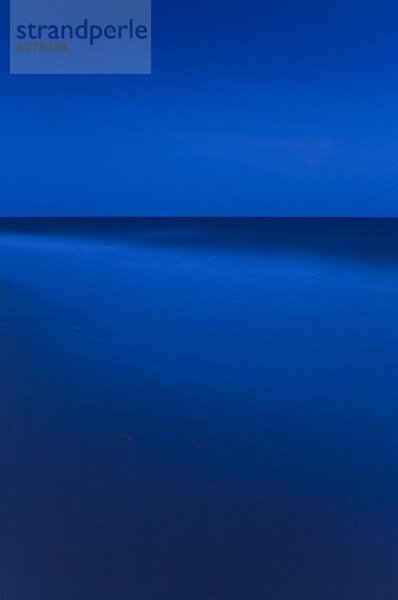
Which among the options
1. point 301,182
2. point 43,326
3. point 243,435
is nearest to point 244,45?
point 301,182

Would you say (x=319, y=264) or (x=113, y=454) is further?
(x=319, y=264)

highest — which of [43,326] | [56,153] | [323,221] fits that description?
[56,153]

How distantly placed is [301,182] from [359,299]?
364 cm

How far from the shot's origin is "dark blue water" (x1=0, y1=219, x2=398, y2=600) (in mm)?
1068

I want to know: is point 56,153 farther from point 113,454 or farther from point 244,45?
point 113,454

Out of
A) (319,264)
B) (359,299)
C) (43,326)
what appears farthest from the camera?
(319,264)

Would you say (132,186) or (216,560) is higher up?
(132,186)

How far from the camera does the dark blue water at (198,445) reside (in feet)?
3.51

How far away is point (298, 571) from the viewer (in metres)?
1.07

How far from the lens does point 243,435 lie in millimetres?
1621

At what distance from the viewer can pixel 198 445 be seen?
1.55m

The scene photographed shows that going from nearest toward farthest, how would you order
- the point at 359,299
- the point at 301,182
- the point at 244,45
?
the point at 359,299
the point at 244,45
the point at 301,182

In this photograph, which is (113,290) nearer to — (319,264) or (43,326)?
(43,326)

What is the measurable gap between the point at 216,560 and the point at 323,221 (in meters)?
6.53
